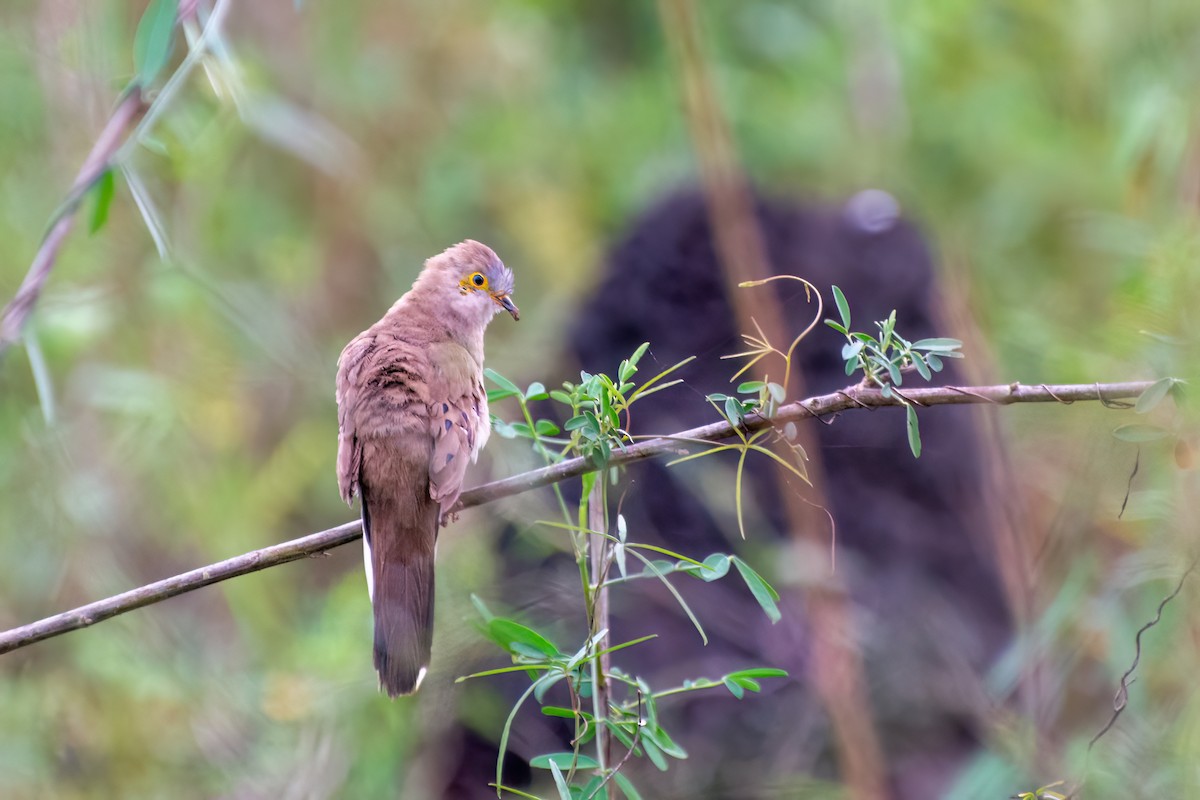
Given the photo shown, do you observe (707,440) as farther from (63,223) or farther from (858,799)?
(858,799)

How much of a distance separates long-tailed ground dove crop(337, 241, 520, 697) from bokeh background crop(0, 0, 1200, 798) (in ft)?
0.82

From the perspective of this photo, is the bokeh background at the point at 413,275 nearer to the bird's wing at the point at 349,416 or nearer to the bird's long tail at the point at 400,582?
the bird's wing at the point at 349,416

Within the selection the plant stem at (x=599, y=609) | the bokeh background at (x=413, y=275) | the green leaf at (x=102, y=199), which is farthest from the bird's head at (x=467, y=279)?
the green leaf at (x=102, y=199)

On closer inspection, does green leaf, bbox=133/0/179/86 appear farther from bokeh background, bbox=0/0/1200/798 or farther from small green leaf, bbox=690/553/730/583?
small green leaf, bbox=690/553/730/583

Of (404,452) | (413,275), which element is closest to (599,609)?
(404,452)

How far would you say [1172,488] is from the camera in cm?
255

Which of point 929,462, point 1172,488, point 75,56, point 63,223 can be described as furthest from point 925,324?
point 63,223

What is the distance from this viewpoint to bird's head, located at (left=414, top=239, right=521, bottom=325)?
2646mm

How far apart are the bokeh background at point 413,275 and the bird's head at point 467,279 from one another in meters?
0.36

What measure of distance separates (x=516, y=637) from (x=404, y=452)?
2.59 feet

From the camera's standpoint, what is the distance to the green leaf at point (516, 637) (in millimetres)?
1626

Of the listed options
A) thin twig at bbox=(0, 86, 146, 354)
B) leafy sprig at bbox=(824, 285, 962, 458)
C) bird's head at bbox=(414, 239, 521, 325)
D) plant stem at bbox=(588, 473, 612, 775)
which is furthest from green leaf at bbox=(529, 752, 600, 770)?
bird's head at bbox=(414, 239, 521, 325)

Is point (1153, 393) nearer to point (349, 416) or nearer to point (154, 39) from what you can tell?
point (154, 39)

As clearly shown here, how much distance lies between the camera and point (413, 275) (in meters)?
6.07
